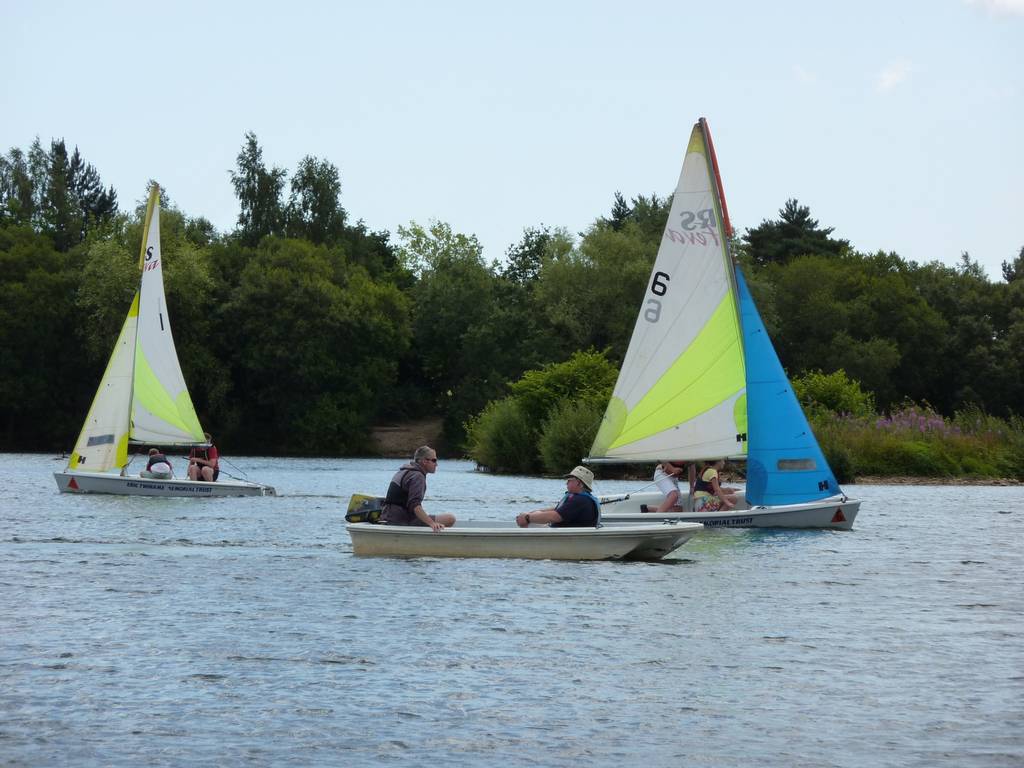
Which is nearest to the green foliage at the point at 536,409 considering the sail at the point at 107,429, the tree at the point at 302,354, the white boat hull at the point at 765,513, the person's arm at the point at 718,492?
the sail at the point at 107,429

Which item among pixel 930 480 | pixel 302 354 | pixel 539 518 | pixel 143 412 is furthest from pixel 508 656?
pixel 302 354

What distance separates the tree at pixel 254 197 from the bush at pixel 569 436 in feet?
166

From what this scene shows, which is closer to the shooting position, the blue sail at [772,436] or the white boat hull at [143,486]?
the blue sail at [772,436]

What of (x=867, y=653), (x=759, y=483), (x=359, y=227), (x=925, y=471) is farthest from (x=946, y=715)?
(x=359, y=227)

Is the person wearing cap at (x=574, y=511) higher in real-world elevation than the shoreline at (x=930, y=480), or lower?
lower

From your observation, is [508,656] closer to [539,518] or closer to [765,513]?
[539,518]

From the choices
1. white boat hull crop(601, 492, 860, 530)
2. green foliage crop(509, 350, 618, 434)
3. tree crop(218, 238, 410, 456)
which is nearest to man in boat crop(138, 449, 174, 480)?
white boat hull crop(601, 492, 860, 530)

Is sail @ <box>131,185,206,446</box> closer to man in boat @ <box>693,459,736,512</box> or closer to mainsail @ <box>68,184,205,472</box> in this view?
mainsail @ <box>68,184,205,472</box>

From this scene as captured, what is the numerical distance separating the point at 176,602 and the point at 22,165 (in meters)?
101

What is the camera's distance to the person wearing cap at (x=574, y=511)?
2159 centimetres

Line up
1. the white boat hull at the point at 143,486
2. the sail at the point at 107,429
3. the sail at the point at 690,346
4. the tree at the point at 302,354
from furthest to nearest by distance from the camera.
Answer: the tree at the point at 302,354, the sail at the point at 107,429, the white boat hull at the point at 143,486, the sail at the point at 690,346

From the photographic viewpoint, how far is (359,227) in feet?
370

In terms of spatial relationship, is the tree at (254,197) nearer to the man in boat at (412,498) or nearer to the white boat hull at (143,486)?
the white boat hull at (143,486)

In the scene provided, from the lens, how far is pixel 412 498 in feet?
70.9
